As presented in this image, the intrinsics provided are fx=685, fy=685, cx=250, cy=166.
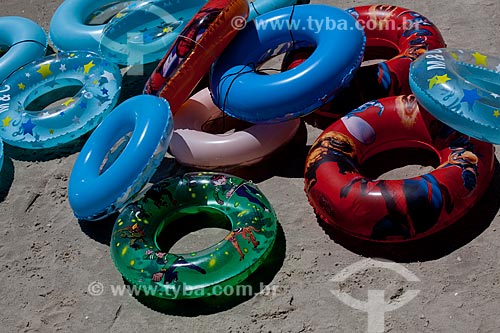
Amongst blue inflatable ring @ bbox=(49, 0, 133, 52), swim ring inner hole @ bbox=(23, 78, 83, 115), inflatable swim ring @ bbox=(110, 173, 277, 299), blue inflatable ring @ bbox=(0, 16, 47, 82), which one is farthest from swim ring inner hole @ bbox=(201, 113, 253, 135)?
blue inflatable ring @ bbox=(0, 16, 47, 82)

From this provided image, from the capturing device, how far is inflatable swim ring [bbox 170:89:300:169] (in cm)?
470

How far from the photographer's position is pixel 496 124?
12.8 feet

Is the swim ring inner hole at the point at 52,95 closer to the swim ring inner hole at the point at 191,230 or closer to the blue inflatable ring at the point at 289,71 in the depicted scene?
the blue inflatable ring at the point at 289,71

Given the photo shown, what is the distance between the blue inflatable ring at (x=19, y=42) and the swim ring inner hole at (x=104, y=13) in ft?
1.59

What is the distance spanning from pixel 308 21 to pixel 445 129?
4.17 ft

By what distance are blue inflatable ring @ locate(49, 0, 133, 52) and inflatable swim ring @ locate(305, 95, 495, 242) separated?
272cm

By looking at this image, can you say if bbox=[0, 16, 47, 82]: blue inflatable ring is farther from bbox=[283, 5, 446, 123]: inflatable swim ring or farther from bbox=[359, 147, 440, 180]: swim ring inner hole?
bbox=[359, 147, 440, 180]: swim ring inner hole

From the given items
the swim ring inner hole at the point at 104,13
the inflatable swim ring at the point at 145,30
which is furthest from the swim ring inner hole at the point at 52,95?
the swim ring inner hole at the point at 104,13

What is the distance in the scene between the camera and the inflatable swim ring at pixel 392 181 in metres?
3.87

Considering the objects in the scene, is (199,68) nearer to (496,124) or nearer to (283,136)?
(283,136)

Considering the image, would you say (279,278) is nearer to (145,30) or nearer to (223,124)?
(223,124)

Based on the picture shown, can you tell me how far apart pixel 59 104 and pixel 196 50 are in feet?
5.92

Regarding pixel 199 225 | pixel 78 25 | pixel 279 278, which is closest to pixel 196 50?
pixel 199 225

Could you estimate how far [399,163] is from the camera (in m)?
4.59
